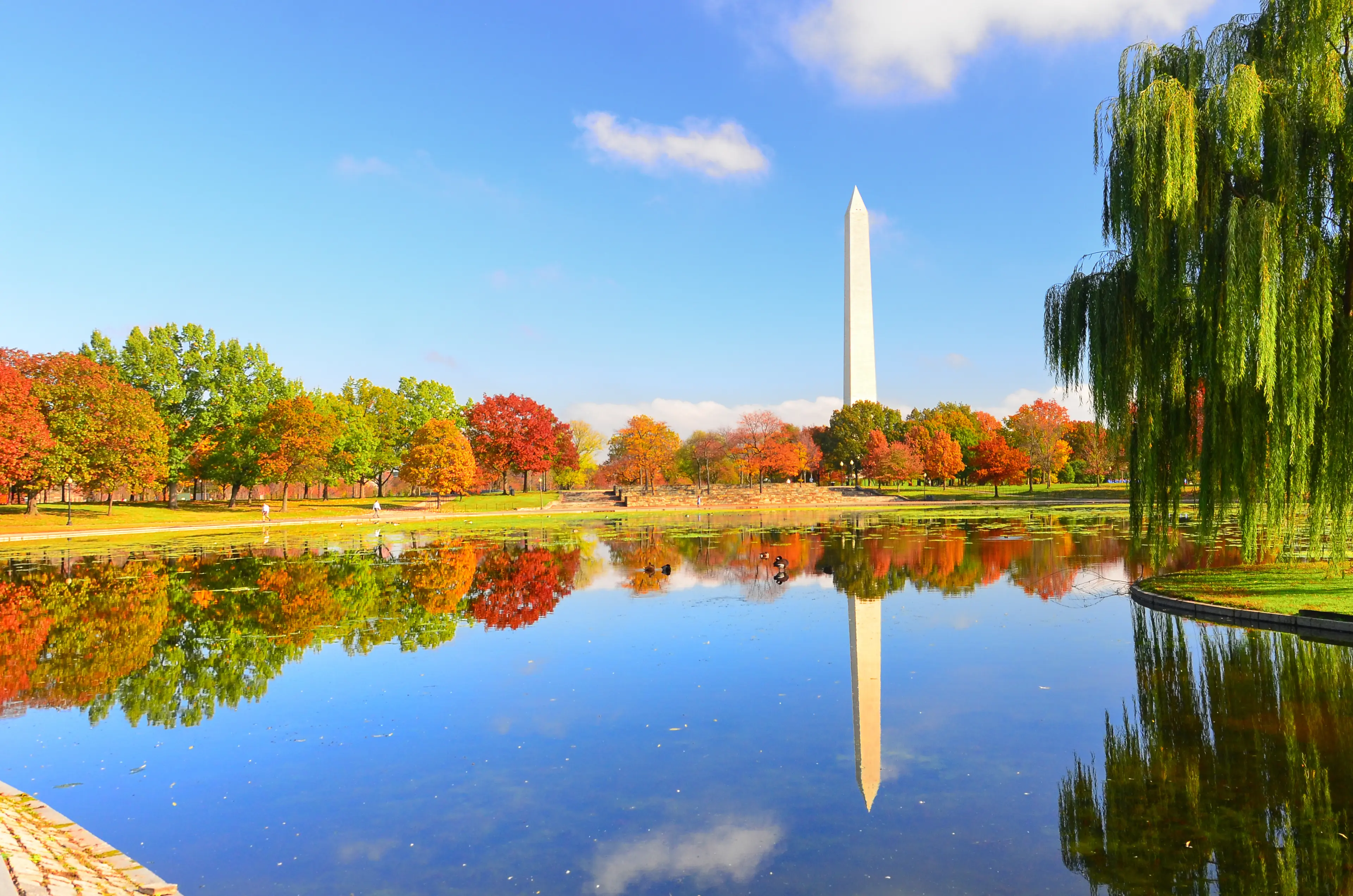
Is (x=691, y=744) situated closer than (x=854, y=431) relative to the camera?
Yes

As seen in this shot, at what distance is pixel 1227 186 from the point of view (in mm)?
12805

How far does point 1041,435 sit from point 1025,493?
691 cm

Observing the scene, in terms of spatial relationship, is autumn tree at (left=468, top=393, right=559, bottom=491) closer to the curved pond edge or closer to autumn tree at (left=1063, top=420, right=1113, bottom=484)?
autumn tree at (left=1063, top=420, right=1113, bottom=484)

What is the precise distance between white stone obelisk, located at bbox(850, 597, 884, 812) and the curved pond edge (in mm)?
5046

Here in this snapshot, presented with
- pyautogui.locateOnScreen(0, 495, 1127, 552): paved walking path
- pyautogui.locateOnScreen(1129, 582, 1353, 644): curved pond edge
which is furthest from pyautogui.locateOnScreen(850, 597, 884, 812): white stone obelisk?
pyautogui.locateOnScreen(0, 495, 1127, 552): paved walking path

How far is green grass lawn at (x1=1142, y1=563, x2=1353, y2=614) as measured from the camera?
1285 cm

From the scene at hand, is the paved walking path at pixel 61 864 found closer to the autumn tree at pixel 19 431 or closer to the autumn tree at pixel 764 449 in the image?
the autumn tree at pixel 19 431

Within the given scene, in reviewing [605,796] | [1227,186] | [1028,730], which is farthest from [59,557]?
[1227,186]

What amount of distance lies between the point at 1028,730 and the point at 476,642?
8264 mm

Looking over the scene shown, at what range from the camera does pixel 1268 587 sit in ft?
47.3

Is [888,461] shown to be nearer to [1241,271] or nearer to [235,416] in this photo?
[235,416]

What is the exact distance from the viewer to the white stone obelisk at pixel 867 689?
698 cm

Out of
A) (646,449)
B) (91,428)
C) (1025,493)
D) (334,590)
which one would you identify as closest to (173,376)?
(91,428)

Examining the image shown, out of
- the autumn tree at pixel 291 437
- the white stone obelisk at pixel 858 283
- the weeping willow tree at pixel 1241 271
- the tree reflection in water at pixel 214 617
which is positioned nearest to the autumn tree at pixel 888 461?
the white stone obelisk at pixel 858 283
